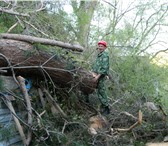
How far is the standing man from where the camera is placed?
6.02 m

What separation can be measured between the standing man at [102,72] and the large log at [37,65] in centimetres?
27

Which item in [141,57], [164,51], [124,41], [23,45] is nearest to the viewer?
[23,45]

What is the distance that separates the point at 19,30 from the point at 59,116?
204cm

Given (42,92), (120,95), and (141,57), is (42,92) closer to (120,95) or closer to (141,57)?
(120,95)

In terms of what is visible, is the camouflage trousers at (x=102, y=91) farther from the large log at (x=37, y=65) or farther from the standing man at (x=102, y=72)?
the large log at (x=37, y=65)

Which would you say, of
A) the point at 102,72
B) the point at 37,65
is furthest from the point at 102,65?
the point at 37,65

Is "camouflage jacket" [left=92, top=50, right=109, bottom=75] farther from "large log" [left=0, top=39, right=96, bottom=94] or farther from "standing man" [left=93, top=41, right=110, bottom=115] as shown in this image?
"large log" [left=0, top=39, right=96, bottom=94]

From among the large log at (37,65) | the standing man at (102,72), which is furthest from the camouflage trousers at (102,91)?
the large log at (37,65)

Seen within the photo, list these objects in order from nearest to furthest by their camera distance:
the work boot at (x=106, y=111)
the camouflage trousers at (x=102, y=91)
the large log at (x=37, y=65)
A: the large log at (x=37, y=65) → the camouflage trousers at (x=102, y=91) → the work boot at (x=106, y=111)

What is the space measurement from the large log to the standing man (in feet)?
0.88

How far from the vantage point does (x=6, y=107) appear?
16.1ft

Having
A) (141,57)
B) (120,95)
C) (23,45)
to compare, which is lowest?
(120,95)

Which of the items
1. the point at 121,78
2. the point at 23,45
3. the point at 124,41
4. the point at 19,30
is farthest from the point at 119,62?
the point at 23,45

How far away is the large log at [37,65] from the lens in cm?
482
